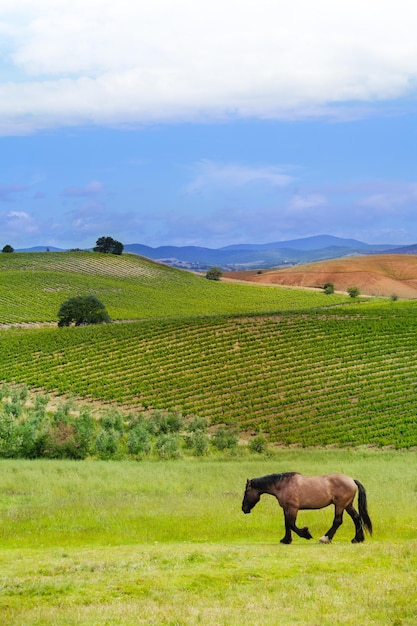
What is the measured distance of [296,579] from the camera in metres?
12.7

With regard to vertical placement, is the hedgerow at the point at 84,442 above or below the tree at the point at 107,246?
below

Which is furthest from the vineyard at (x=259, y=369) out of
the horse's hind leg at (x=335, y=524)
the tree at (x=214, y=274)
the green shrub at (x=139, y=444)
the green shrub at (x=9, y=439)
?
the tree at (x=214, y=274)

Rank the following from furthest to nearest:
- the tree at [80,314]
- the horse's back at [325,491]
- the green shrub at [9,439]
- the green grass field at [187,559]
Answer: the tree at [80,314], the green shrub at [9,439], the horse's back at [325,491], the green grass field at [187,559]

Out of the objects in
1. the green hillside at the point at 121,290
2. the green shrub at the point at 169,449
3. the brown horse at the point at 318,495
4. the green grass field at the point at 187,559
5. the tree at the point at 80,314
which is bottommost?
the green shrub at the point at 169,449

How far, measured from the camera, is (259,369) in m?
63.9

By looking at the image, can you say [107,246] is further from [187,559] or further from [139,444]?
[187,559]

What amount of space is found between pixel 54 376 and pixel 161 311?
2171 inches

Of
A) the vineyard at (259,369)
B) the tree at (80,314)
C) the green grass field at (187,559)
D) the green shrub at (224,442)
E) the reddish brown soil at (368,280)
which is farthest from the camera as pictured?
the reddish brown soil at (368,280)

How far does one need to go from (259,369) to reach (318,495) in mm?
48101

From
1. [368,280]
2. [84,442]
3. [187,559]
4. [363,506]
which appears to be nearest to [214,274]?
[368,280]

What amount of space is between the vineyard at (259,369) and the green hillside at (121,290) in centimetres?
3124

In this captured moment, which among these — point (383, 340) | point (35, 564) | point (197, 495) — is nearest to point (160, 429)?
point (197, 495)

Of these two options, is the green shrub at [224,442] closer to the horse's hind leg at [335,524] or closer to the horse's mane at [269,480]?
the horse's mane at [269,480]

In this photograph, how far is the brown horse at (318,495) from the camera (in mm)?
15820
